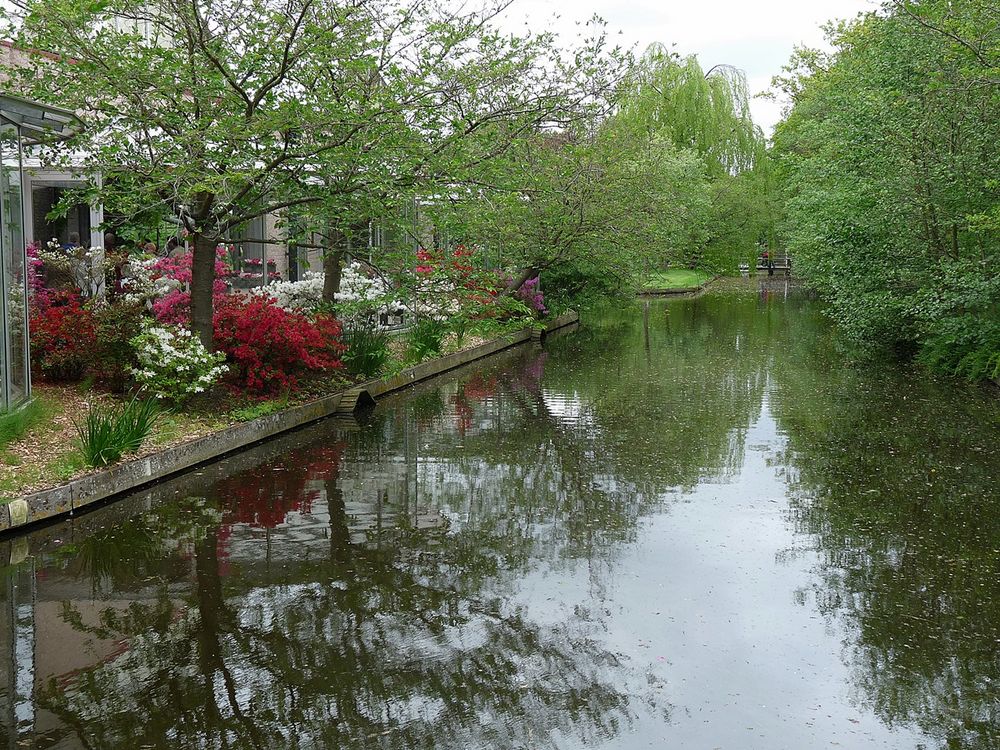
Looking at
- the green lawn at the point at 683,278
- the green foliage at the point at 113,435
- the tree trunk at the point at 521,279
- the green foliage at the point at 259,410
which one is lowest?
the green foliage at the point at 259,410

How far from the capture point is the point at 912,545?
7590 mm

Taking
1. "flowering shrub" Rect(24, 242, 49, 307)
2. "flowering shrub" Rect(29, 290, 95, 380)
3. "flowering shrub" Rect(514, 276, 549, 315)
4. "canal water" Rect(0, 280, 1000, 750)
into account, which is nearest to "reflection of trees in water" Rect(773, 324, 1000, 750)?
"canal water" Rect(0, 280, 1000, 750)

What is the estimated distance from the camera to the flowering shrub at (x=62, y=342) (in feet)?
37.9

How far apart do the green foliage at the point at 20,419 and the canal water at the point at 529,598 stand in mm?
1260

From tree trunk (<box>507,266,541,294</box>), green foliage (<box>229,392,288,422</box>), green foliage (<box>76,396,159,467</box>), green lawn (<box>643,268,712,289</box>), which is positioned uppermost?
tree trunk (<box>507,266,541,294</box>)

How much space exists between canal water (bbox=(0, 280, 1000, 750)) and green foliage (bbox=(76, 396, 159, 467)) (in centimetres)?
52

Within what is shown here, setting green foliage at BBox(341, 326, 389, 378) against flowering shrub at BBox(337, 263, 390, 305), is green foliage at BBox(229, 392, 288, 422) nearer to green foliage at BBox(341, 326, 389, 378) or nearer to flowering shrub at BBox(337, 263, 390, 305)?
green foliage at BBox(341, 326, 389, 378)

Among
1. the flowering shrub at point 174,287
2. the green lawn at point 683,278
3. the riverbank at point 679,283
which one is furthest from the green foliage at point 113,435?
the green lawn at point 683,278

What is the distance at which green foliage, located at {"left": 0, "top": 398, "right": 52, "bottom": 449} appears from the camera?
29.3ft

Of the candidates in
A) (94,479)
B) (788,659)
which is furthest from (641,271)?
(788,659)

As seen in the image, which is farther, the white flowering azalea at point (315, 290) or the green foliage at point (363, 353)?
the white flowering azalea at point (315, 290)

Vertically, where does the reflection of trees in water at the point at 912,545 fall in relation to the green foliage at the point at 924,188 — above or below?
below

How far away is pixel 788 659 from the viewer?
5.50 m

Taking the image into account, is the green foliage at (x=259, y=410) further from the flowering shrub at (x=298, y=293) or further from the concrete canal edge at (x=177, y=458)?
the flowering shrub at (x=298, y=293)
